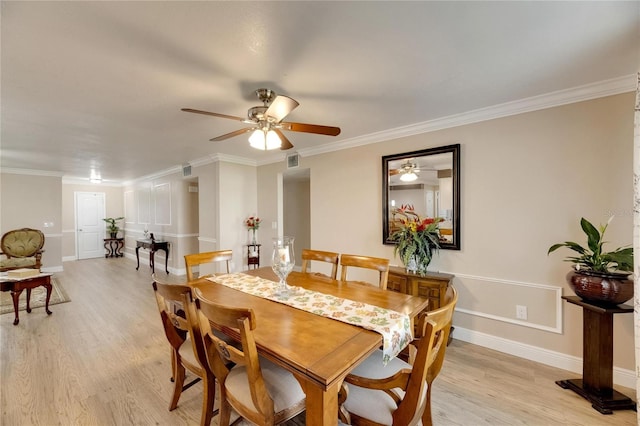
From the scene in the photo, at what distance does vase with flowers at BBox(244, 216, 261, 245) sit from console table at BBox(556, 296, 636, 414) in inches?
171

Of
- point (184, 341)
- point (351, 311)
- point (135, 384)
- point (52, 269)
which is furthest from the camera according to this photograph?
point (52, 269)

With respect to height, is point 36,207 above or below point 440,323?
above

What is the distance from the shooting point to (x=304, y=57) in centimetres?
175

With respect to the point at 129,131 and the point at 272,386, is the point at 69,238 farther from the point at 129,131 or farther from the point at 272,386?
the point at 272,386

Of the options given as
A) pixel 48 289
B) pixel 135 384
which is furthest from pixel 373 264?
pixel 48 289

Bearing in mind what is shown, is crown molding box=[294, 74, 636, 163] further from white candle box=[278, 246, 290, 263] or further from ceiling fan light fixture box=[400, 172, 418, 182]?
white candle box=[278, 246, 290, 263]

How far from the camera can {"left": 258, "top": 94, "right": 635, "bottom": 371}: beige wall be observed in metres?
2.13

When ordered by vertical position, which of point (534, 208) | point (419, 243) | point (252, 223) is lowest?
point (419, 243)

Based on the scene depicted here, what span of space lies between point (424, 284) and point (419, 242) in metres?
0.43

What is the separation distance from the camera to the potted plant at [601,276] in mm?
1792

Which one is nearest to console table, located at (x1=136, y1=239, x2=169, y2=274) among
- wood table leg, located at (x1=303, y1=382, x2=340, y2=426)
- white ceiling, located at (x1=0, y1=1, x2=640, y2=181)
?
white ceiling, located at (x1=0, y1=1, x2=640, y2=181)

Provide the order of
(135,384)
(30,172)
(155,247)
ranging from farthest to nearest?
(155,247)
(30,172)
(135,384)

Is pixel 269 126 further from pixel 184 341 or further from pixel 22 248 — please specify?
pixel 22 248

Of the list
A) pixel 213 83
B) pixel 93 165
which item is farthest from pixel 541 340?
pixel 93 165
